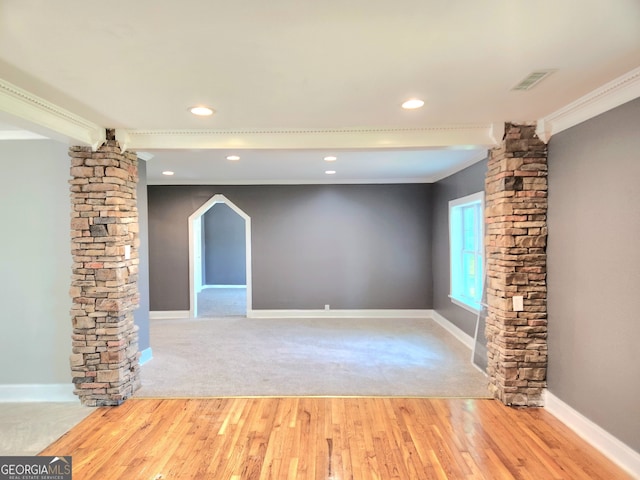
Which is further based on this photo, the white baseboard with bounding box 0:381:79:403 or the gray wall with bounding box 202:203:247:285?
A: the gray wall with bounding box 202:203:247:285

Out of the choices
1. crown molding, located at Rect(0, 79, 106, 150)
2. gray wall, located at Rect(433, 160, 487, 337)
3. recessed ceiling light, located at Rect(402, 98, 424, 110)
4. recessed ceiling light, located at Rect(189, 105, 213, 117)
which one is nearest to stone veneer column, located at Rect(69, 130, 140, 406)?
crown molding, located at Rect(0, 79, 106, 150)

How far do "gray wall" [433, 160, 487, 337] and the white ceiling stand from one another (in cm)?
158

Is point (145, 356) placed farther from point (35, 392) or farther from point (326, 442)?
point (326, 442)

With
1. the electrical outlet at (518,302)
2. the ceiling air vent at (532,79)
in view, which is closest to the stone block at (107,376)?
the electrical outlet at (518,302)

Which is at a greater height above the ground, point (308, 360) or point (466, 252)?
point (466, 252)

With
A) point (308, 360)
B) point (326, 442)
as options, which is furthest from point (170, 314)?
point (326, 442)

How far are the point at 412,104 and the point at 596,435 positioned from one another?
2.52 metres

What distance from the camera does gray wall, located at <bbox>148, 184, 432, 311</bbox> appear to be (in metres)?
6.23

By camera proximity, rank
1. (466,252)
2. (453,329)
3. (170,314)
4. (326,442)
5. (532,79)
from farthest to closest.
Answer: (170,314)
(453,329)
(466,252)
(326,442)
(532,79)

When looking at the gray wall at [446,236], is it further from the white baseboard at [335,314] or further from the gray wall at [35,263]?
the gray wall at [35,263]

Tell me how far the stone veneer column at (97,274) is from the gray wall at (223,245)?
6838 mm

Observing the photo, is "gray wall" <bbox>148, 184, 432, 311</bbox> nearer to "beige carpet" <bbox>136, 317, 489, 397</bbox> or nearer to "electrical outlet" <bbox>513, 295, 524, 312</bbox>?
"beige carpet" <bbox>136, 317, 489, 397</bbox>

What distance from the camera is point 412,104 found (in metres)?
2.45

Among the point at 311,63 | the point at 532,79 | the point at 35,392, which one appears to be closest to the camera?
the point at 311,63
